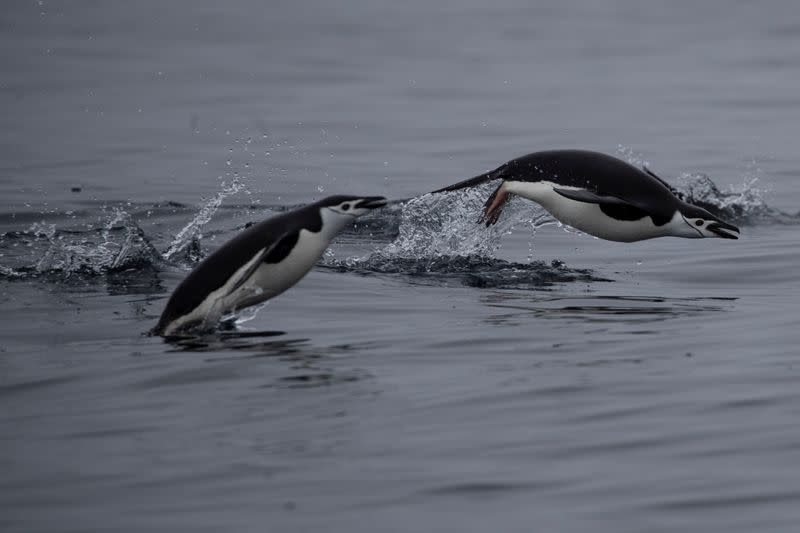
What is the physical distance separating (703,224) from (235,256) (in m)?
3.37

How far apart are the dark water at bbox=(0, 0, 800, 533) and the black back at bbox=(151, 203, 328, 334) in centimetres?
26

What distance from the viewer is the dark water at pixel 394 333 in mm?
4953

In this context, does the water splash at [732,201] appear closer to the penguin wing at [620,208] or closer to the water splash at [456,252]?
the water splash at [456,252]

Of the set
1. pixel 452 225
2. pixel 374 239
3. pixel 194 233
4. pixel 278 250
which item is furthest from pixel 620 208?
pixel 194 233

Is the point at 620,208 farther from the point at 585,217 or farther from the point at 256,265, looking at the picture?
the point at 256,265

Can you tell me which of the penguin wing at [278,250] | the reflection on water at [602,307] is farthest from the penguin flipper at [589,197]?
the penguin wing at [278,250]

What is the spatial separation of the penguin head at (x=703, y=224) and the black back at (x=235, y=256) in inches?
110

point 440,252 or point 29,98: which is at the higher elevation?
point 29,98

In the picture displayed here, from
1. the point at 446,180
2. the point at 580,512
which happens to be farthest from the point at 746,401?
the point at 446,180

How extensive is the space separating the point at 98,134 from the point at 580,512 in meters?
13.2

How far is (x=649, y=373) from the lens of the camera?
6.50 metres

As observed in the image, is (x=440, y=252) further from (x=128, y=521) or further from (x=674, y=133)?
(x=674, y=133)

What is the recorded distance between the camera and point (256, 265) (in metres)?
7.34

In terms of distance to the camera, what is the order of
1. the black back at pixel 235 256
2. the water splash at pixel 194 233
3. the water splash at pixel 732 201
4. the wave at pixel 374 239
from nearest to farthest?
the black back at pixel 235 256, the wave at pixel 374 239, the water splash at pixel 194 233, the water splash at pixel 732 201
